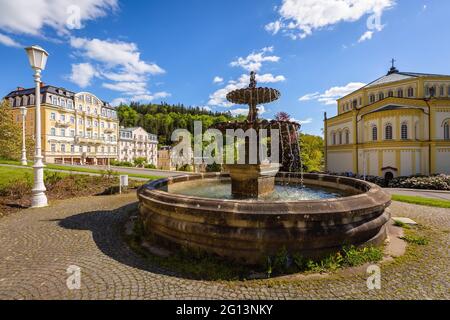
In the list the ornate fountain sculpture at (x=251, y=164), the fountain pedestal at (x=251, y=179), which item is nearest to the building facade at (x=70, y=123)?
the ornate fountain sculpture at (x=251, y=164)

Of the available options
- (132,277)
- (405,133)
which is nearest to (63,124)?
(132,277)

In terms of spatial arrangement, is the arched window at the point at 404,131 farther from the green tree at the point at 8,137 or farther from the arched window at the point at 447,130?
the green tree at the point at 8,137

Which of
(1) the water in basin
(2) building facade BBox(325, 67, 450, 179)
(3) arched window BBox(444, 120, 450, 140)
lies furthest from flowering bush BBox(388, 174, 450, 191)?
(1) the water in basin

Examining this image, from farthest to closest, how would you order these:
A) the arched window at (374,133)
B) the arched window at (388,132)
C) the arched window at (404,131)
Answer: the arched window at (374,133) < the arched window at (388,132) < the arched window at (404,131)

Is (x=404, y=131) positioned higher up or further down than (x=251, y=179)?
higher up

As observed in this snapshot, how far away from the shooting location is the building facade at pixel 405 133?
3017cm

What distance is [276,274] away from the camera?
3885 mm

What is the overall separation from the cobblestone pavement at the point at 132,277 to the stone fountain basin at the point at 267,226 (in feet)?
1.83

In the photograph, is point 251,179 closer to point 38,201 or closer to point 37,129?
point 38,201

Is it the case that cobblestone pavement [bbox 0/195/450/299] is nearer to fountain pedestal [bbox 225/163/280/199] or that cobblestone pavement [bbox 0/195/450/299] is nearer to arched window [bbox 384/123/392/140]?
fountain pedestal [bbox 225/163/280/199]

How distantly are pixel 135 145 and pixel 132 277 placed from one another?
7934cm

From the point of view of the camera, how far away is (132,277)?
3.77 metres

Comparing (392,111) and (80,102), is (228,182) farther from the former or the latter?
(80,102)

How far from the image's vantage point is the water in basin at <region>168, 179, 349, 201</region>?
7961 mm
